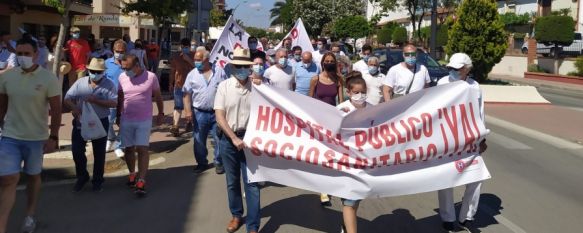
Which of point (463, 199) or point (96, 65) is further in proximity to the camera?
point (96, 65)

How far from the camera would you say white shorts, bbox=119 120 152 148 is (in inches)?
269

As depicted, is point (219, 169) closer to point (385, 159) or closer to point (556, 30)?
point (385, 159)

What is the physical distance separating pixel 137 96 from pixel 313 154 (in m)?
2.73

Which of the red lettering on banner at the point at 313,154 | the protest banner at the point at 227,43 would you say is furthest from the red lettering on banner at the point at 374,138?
the protest banner at the point at 227,43

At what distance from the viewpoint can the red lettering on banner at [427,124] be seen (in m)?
5.20

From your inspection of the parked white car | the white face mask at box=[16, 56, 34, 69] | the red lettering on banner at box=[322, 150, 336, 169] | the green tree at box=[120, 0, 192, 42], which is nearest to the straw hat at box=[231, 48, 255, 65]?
the red lettering on banner at box=[322, 150, 336, 169]

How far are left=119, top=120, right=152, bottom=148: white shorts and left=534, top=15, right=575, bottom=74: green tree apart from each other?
3242cm

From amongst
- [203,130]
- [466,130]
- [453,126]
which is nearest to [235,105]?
[453,126]

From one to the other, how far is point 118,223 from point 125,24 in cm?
3552

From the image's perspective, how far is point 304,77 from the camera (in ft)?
29.1

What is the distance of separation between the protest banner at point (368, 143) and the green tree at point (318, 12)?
57.9 metres

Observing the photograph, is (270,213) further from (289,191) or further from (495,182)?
(495,182)

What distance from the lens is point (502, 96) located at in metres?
19.1

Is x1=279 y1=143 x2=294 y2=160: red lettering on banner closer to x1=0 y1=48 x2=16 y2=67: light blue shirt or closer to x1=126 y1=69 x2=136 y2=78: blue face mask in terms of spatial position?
x1=126 y1=69 x2=136 y2=78: blue face mask
